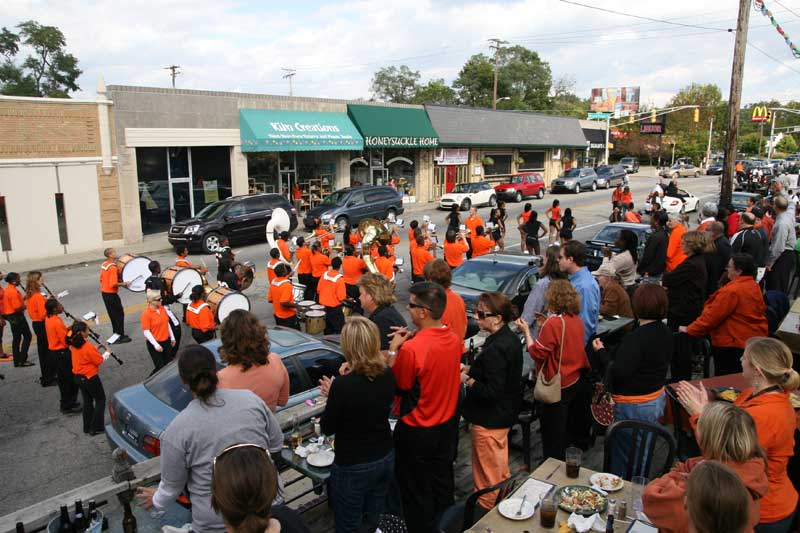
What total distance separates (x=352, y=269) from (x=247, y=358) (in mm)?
6068

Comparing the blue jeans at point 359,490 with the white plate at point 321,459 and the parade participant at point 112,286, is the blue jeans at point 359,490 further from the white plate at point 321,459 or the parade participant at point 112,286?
the parade participant at point 112,286

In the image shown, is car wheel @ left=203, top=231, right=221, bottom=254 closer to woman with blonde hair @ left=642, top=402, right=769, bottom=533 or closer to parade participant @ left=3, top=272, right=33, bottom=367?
parade participant @ left=3, top=272, right=33, bottom=367

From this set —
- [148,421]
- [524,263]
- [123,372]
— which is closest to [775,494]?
[148,421]

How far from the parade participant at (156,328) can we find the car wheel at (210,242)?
1152 cm

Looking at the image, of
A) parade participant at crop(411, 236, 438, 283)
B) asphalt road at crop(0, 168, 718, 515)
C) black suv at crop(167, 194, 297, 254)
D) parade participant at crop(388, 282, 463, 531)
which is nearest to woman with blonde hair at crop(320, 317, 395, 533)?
parade participant at crop(388, 282, 463, 531)

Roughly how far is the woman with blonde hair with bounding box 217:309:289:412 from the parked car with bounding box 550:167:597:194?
3805cm

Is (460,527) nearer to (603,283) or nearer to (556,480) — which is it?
(556,480)

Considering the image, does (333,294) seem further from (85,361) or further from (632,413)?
(632,413)

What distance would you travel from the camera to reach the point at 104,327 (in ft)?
38.9

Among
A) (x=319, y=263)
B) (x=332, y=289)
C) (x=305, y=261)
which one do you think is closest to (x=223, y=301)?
(x=332, y=289)

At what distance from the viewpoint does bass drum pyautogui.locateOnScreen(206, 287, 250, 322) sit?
9.15 metres

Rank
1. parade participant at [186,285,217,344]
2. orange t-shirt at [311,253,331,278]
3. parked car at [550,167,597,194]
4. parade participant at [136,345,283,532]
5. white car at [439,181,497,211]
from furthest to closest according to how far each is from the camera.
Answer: parked car at [550,167,597,194] < white car at [439,181,497,211] < orange t-shirt at [311,253,331,278] < parade participant at [186,285,217,344] < parade participant at [136,345,283,532]

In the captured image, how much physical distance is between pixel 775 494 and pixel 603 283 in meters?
5.41

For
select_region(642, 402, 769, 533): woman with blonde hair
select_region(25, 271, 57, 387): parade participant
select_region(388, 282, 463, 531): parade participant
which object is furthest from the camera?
select_region(25, 271, 57, 387): parade participant
